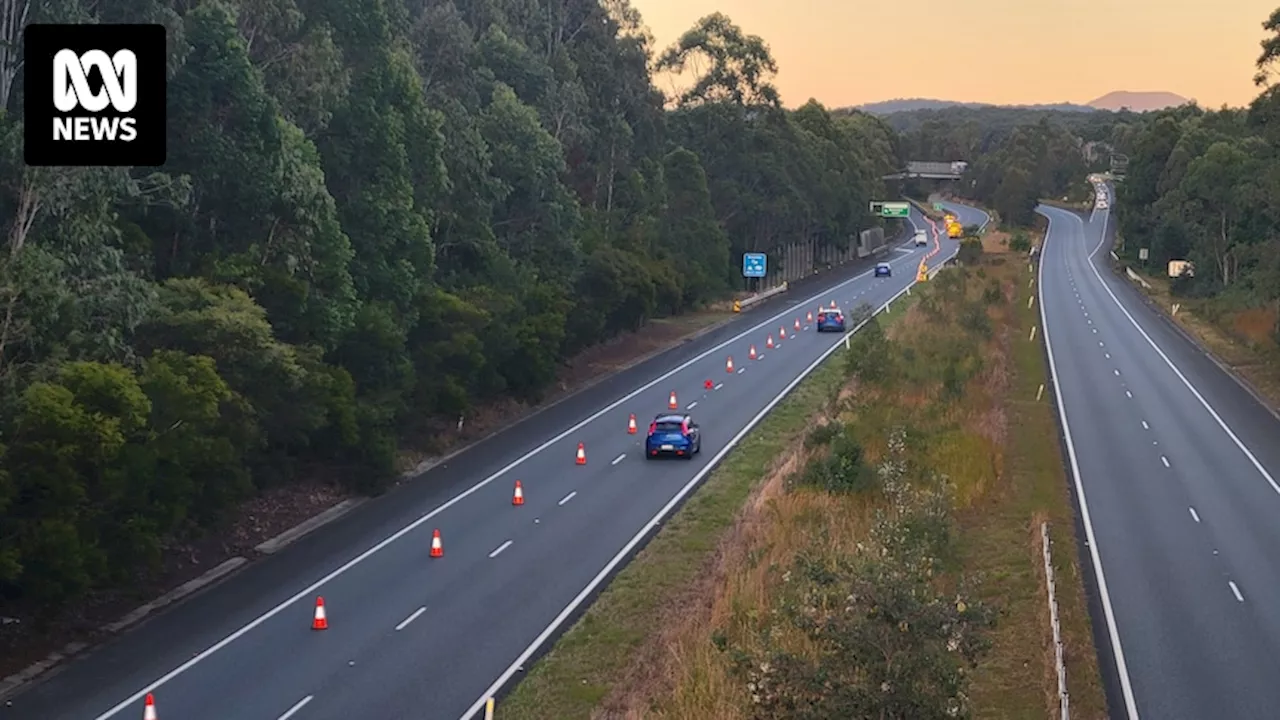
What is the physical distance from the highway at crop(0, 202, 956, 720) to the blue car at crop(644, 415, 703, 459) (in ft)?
1.06

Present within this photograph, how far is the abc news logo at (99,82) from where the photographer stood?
16094mm

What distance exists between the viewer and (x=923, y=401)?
41.7m

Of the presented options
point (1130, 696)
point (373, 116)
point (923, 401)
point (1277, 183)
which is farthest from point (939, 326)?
point (1130, 696)

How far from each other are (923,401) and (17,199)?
84.1 feet

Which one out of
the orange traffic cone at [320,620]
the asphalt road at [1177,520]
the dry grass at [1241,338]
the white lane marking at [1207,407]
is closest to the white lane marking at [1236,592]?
the asphalt road at [1177,520]

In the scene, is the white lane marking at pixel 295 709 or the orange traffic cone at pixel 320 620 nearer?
the white lane marking at pixel 295 709

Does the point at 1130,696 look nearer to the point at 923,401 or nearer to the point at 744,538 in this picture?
the point at 744,538

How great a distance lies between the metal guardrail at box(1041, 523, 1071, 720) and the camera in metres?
16.9

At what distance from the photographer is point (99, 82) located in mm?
16266

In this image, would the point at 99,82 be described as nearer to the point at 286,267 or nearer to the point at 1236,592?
the point at 286,267

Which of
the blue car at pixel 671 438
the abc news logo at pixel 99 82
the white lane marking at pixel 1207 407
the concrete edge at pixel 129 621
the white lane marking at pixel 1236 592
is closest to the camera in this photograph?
the abc news logo at pixel 99 82

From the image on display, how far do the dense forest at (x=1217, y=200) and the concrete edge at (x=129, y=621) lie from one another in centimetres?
4015

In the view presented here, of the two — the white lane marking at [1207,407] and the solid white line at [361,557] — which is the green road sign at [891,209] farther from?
the solid white line at [361,557]

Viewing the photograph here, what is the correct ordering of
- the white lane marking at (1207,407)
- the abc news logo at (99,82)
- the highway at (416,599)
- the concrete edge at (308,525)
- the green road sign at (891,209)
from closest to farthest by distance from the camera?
the abc news logo at (99,82) < the highway at (416,599) < the concrete edge at (308,525) < the white lane marking at (1207,407) < the green road sign at (891,209)
